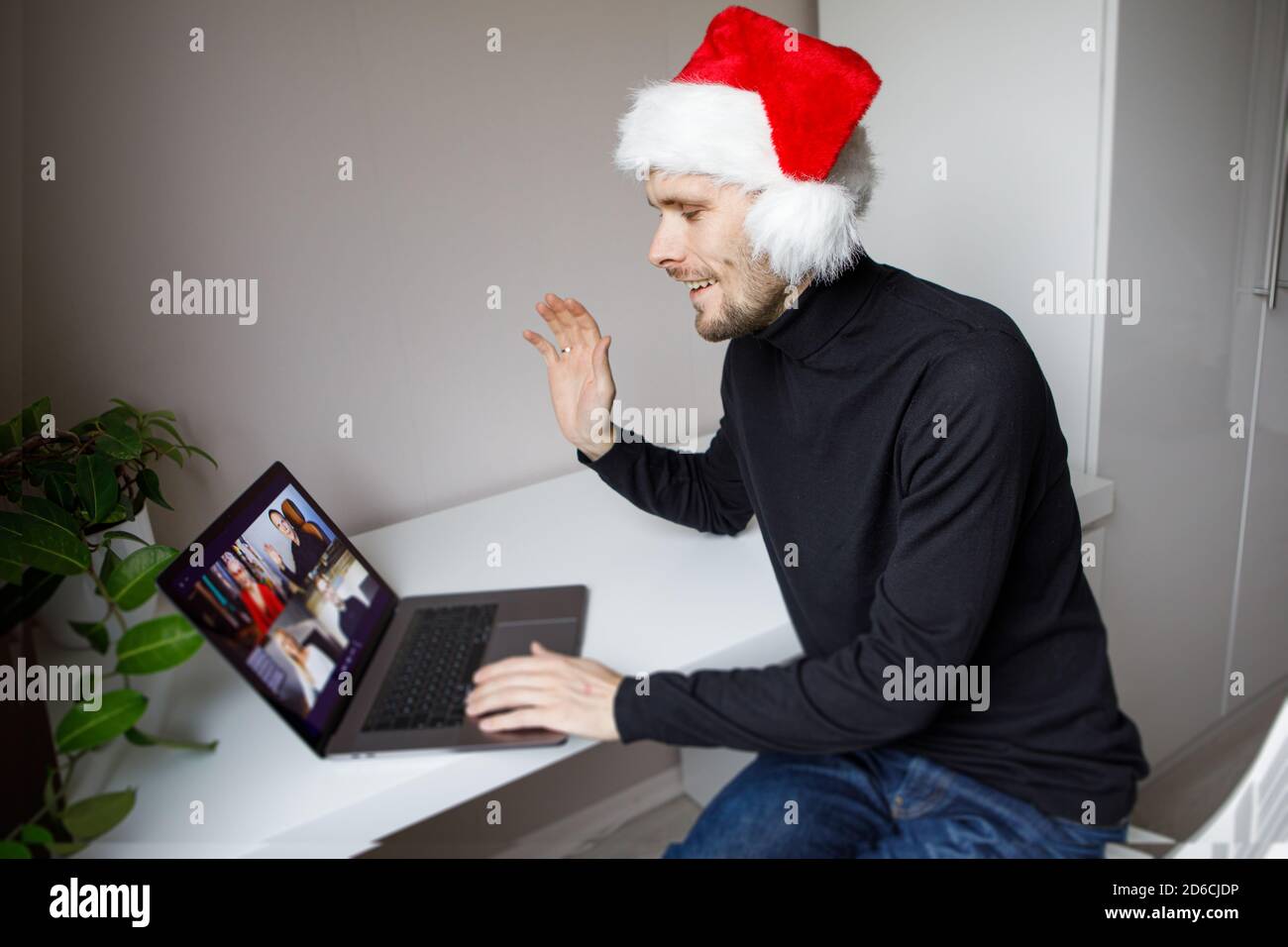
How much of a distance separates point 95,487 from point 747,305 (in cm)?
77

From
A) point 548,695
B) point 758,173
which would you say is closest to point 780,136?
point 758,173

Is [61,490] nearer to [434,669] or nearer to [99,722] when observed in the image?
[99,722]

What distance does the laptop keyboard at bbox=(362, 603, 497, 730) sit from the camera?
3.53ft

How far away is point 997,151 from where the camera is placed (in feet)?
5.10

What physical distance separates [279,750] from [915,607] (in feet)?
2.29

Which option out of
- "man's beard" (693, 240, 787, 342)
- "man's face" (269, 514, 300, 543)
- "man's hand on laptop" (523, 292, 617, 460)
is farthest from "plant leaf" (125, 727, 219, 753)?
"man's beard" (693, 240, 787, 342)

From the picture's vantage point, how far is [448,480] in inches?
66.6

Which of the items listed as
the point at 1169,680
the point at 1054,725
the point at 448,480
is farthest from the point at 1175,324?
the point at 448,480

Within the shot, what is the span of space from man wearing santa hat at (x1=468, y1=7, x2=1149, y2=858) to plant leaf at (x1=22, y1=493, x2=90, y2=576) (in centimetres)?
44

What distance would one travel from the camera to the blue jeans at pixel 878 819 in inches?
41.9

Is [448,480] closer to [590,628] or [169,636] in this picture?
[590,628]

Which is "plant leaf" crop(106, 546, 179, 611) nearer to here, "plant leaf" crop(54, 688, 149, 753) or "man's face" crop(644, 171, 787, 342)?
"plant leaf" crop(54, 688, 149, 753)

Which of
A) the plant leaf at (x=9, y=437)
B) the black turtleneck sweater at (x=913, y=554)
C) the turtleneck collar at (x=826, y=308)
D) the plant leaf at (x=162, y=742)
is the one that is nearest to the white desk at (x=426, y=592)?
the plant leaf at (x=162, y=742)

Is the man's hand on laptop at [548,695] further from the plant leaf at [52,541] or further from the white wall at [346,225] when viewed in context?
the white wall at [346,225]
